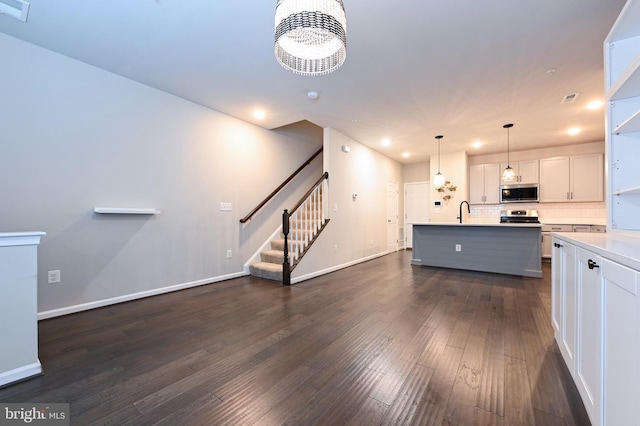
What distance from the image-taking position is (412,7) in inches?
82.7

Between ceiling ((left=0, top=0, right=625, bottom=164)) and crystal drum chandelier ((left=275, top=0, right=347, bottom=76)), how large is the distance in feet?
2.28

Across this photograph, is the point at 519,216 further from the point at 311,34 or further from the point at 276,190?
the point at 311,34

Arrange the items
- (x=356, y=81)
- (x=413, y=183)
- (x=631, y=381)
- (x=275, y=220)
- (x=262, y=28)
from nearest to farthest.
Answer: (x=631, y=381)
(x=262, y=28)
(x=356, y=81)
(x=275, y=220)
(x=413, y=183)

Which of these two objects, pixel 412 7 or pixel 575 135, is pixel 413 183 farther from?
pixel 412 7

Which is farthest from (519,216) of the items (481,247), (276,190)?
(276,190)

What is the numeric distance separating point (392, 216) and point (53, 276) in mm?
7096

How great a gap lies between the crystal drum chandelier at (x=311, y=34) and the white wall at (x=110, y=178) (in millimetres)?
2594

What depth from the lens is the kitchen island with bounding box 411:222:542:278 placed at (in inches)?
180

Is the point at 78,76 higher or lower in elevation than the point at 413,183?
higher

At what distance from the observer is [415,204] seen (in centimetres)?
827

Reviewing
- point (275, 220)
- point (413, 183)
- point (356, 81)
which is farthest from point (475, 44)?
point (413, 183)

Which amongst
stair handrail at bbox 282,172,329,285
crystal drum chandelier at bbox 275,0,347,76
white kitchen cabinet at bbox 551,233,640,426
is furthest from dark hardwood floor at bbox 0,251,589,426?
crystal drum chandelier at bbox 275,0,347,76

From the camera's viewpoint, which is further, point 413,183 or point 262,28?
point 413,183

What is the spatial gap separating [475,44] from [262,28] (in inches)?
81.8
